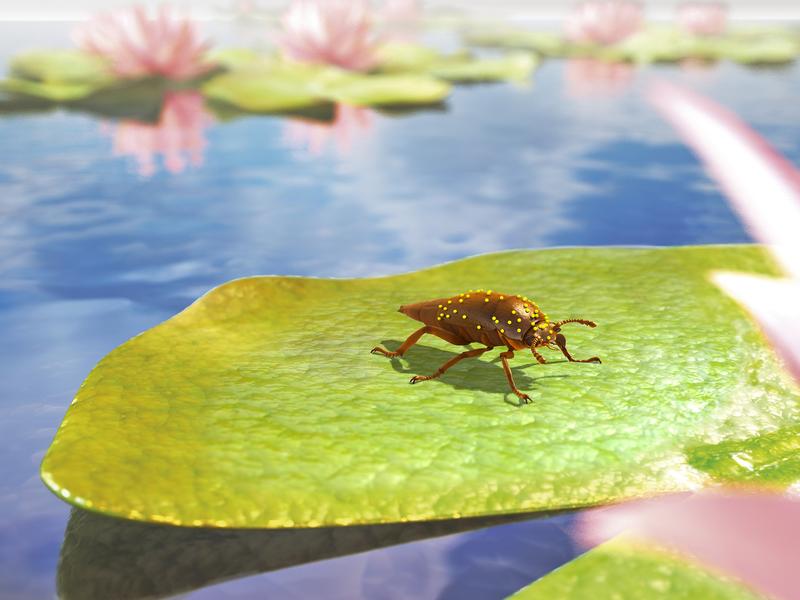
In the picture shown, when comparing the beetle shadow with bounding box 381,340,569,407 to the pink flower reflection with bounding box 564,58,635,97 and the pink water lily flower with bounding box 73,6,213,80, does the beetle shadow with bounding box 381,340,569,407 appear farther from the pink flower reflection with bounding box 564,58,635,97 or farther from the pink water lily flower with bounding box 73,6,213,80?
the pink flower reflection with bounding box 564,58,635,97

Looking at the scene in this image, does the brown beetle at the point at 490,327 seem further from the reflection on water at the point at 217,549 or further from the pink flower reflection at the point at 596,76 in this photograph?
the pink flower reflection at the point at 596,76

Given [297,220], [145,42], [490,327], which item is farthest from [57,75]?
[490,327]

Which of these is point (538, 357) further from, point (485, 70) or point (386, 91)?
point (485, 70)

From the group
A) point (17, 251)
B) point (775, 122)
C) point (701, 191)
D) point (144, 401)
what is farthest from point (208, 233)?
point (775, 122)

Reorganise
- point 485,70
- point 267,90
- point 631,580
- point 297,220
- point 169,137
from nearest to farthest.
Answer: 1. point 631,580
2. point 297,220
3. point 169,137
4. point 267,90
5. point 485,70

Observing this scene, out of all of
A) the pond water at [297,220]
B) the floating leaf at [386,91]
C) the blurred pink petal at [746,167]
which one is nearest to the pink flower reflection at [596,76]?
the blurred pink petal at [746,167]

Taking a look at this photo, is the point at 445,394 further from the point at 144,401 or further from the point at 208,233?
the point at 208,233
